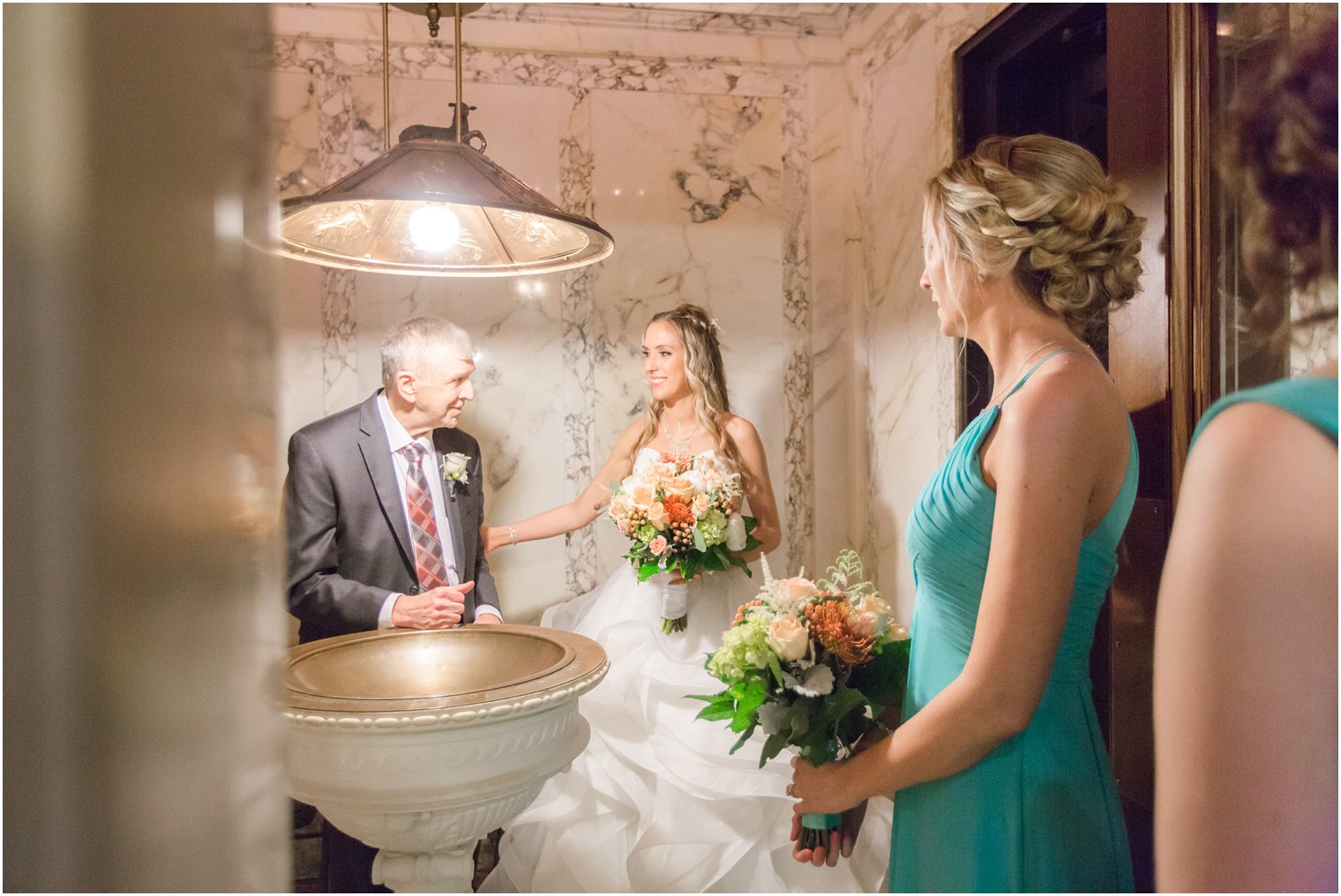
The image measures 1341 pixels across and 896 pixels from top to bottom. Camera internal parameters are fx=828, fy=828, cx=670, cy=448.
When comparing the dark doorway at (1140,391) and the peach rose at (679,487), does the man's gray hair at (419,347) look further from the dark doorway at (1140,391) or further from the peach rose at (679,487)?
the dark doorway at (1140,391)

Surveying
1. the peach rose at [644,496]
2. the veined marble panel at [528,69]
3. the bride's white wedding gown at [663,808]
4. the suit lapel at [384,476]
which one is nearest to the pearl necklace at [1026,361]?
the bride's white wedding gown at [663,808]

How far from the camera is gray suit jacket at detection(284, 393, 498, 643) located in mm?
2885

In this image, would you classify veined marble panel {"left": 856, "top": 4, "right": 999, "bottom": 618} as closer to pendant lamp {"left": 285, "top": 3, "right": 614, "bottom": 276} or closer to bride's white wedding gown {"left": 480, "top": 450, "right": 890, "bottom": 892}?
bride's white wedding gown {"left": 480, "top": 450, "right": 890, "bottom": 892}

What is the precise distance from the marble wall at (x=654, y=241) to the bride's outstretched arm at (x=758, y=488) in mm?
816

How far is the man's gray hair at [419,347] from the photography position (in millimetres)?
3373

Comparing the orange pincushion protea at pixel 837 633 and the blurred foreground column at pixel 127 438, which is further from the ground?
the blurred foreground column at pixel 127 438

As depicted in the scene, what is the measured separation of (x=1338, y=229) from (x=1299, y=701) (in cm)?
35

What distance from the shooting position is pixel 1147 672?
229cm

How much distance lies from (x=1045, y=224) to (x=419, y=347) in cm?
258

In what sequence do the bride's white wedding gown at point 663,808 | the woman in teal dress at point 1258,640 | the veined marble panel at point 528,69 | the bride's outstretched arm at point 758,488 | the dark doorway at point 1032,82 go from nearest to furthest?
the woman in teal dress at point 1258,640, the bride's white wedding gown at point 663,808, the dark doorway at point 1032,82, the bride's outstretched arm at point 758,488, the veined marble panel at point 528,69

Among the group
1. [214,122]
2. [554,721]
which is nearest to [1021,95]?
[554,721]

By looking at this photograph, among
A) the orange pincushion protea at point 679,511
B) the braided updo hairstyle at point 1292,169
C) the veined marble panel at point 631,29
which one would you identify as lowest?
the orange pincushion protea at point 679,511

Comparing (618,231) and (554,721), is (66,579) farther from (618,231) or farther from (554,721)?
(618,231)

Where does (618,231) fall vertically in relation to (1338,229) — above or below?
above
